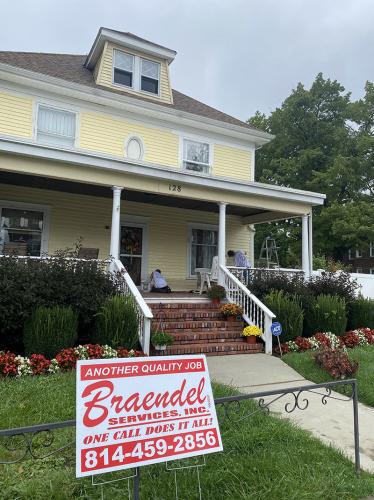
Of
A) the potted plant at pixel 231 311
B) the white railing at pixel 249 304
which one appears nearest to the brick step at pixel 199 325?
the potted plant at pixel 231 311

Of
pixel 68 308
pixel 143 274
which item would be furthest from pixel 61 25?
pixel 68 308

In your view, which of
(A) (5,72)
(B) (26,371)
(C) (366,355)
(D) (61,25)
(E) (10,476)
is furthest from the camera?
(D) (61,25)

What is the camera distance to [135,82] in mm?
14211

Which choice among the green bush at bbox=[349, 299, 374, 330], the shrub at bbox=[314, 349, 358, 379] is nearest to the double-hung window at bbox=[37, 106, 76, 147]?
the green bush at bbox=[349, 299, 374, 330]

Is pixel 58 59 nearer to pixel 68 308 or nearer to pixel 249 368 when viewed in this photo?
pixel 68 308

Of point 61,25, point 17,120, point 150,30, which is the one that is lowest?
point 17,120

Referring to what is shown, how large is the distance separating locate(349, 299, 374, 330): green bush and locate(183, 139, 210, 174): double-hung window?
6466 millimetres

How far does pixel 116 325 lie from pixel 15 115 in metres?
7.53

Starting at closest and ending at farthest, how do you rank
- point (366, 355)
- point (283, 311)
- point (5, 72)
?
point (366, 355) → point (283, 311) → point (5, 72)

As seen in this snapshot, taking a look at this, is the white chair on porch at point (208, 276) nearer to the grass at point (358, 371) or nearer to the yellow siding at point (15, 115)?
the grass at point (358, 371)

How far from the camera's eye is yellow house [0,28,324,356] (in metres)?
10.2

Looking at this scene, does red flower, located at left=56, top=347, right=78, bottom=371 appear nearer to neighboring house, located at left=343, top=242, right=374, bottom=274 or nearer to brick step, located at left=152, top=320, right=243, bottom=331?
brick step, located at left=152, top=320, right=243, bottom=331

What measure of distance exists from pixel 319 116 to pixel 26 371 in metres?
31.5

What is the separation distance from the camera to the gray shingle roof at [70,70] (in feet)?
41.4
